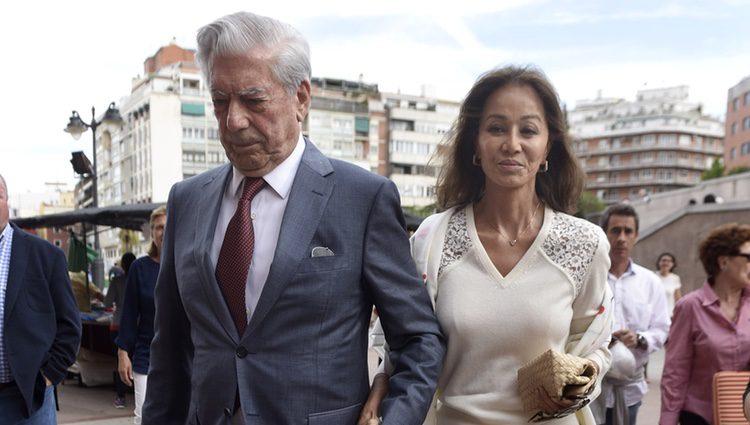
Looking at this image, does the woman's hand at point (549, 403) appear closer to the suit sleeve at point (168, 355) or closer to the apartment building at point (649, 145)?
the suit sleeve at point (168, 355)

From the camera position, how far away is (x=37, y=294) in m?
3.57

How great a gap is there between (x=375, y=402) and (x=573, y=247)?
2.71ft

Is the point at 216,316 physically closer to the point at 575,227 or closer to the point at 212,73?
the point at 212,73

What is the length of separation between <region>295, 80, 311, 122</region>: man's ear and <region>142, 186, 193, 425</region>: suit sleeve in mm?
603

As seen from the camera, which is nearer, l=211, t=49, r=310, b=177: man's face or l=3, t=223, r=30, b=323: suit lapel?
l=211, t=49, r=310, b=177: man's face

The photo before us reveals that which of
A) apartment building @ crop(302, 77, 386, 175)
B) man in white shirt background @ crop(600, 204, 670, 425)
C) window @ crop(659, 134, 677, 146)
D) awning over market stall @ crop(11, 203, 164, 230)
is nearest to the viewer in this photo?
man in white shirt background @ crop(600, 204, 670, 425)

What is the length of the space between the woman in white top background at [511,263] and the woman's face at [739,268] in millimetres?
2223

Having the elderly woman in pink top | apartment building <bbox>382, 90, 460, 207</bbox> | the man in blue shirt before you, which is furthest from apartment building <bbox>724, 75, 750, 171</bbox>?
the man in blue shirt

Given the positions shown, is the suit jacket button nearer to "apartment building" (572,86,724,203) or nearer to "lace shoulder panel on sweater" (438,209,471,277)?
"lace shoulder panel on sweater" (438,209,471,277)

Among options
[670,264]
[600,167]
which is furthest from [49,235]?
[670,264]

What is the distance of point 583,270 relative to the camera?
220 centimetres

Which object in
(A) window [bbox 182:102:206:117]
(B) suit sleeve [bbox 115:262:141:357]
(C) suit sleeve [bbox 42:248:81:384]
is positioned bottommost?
(B) suit sleeve [bbox 115:262:141:357]

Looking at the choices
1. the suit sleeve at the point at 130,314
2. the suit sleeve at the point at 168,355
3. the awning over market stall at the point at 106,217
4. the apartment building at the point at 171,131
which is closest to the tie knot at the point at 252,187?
the suit sleeve at the point at 168,355

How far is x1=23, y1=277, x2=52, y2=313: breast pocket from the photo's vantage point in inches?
139
